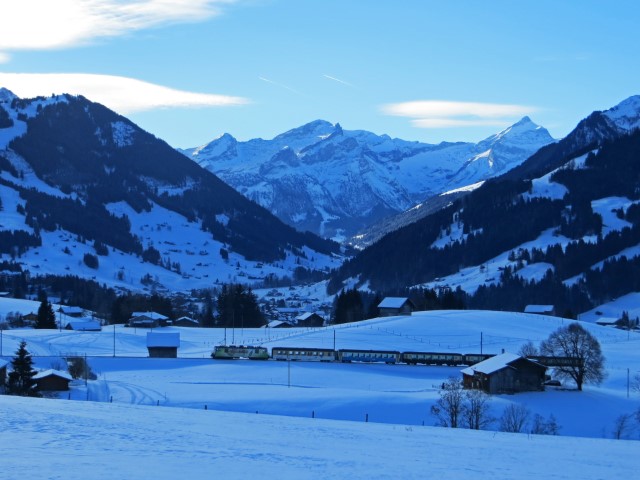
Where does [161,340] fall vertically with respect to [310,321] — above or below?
below

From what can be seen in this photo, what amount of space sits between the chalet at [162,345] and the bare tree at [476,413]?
3901cm

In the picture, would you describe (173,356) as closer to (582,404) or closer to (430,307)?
(582,404)

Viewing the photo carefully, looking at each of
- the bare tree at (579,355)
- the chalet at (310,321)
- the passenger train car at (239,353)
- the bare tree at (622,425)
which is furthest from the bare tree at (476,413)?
the chalet at (310,321)

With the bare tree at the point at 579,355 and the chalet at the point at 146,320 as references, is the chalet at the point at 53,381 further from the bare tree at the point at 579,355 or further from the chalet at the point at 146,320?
the chalet at the point at 146,320

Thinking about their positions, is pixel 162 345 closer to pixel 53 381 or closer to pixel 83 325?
pixel 53 381

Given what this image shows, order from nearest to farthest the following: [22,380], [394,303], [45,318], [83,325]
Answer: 1. [22,380]
2. [83,325]
3. [45,318]
4. [394,303]

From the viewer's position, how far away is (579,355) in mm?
68625

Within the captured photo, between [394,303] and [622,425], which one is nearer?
[622,425]

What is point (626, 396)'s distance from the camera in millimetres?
62656

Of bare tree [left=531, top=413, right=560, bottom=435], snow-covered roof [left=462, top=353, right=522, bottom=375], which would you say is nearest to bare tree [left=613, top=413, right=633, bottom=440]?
bare tree [left=531, top=413, right=560, bottom=435]

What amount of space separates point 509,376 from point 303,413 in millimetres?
18980

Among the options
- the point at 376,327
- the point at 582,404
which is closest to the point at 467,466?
the point at 582,404

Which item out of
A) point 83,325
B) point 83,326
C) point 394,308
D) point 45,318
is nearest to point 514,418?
point 394,308

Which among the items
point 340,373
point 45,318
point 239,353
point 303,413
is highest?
point 45,318
